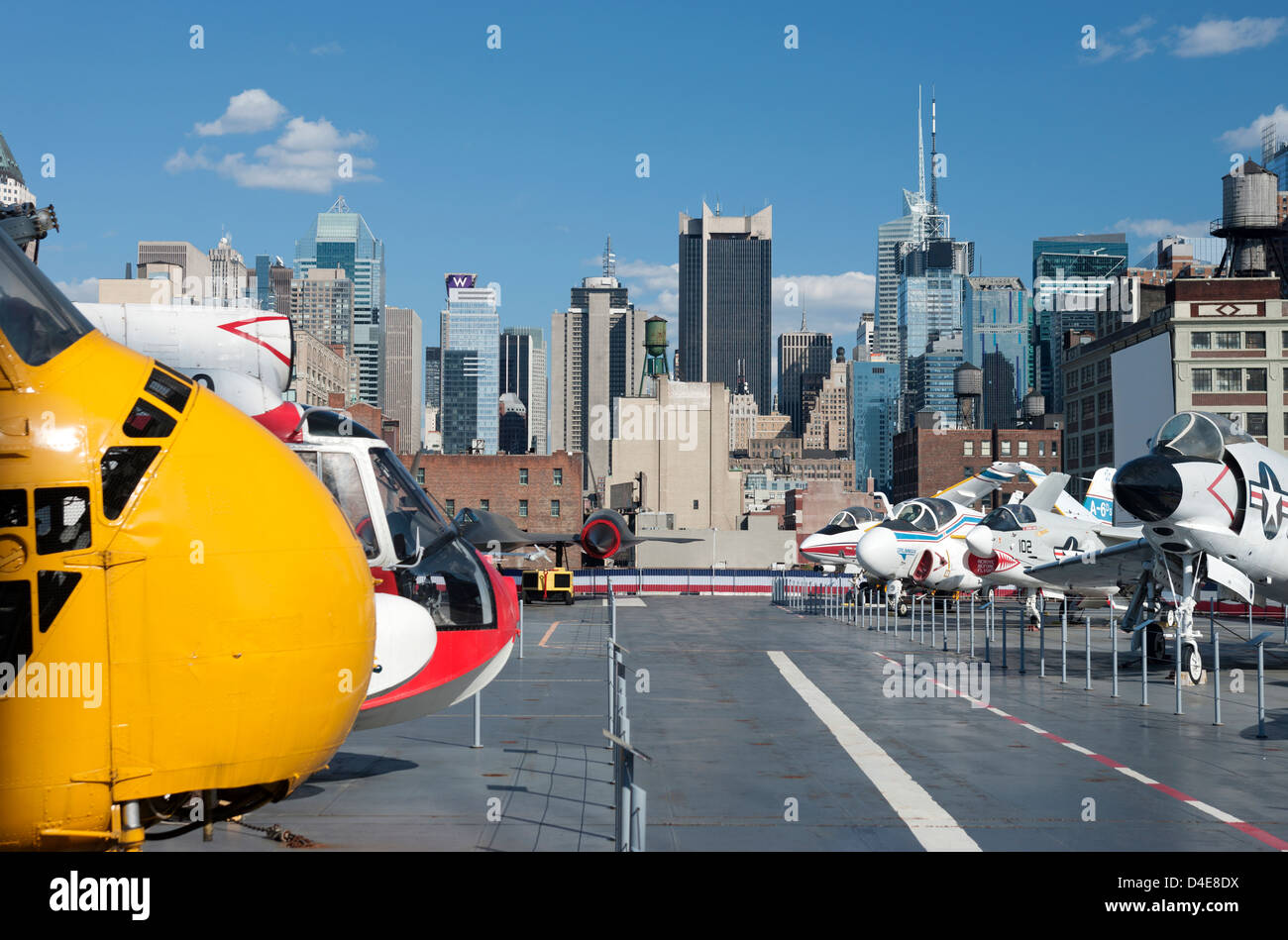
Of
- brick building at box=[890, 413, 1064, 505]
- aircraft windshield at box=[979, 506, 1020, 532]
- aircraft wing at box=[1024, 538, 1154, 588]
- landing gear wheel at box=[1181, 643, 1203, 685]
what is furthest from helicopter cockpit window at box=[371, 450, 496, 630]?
brick building at box=[890, 413, 1064, 505]

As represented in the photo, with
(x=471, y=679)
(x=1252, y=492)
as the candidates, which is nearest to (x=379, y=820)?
(x=471, y=679)

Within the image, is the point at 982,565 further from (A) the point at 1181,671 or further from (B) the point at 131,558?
(B) the point at 131,558

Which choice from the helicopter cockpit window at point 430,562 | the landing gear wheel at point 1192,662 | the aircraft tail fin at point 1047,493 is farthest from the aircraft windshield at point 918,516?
the helicopter cockpit window at point 430,562

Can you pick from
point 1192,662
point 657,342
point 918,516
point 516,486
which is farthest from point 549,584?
point 657,342

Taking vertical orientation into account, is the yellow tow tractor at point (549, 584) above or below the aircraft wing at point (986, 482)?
below

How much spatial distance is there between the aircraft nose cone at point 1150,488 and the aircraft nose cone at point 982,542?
15.9 metres

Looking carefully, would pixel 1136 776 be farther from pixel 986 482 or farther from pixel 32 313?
pixel 986 482

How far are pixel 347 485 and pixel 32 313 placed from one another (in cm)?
589

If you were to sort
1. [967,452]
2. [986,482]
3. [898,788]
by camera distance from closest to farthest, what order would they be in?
[898,788] < [986,482] < [967,452]

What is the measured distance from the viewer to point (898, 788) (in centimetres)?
1259

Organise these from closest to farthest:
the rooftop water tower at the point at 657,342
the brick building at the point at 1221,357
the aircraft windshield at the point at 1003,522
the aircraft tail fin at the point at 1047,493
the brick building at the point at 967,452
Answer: the aircraft windshield at the point at 1003,522 < the aircraft tail fin at the point at 1047,493 < the brick building at the point at 1221,357 < the brick building at the point at 967,452 < the rooftop water tower at the point at 657,342

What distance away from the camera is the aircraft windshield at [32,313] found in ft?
16.4

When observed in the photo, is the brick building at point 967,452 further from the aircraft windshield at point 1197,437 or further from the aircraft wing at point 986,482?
the aircraft windshield at point 1197,437
